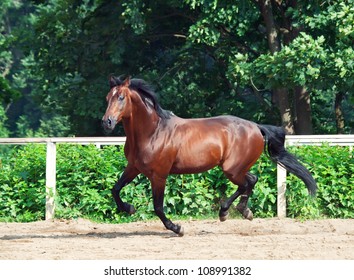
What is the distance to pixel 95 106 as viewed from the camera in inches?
1008

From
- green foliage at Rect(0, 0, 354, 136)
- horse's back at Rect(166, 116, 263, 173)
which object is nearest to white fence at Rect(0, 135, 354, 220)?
horse's back at Rect(166, 116, 263, 173)

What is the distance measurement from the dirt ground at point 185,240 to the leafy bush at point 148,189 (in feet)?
1.46

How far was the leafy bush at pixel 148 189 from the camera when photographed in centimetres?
1536

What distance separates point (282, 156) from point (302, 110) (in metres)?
10.3

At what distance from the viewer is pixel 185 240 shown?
40.7 feet

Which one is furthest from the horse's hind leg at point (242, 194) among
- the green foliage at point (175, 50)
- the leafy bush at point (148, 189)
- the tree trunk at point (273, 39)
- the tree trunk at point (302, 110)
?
the tree trunk at point (302, 110)

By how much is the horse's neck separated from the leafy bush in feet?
9.08

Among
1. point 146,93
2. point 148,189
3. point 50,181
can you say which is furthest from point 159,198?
point 50,181

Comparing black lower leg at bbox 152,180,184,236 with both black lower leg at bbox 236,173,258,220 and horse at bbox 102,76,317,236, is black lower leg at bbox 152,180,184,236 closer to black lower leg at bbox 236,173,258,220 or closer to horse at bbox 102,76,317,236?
horse at bbox 102,76,317,236

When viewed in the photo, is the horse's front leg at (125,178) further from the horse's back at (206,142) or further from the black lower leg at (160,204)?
the horse's back at (206,142)

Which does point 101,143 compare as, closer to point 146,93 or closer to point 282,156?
point 146,93

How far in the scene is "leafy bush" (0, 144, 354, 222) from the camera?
15359 mm
